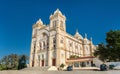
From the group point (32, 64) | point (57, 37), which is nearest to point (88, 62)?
point (57, 37)

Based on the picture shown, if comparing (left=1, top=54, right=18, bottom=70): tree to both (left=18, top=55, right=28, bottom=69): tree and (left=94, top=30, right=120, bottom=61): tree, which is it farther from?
(left=94, top=30, right=120, bottom=61): tree

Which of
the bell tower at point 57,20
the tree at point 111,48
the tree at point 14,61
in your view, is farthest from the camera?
the tree at point 14,61

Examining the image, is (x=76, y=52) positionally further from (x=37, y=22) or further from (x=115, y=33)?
(x=115, y=33)

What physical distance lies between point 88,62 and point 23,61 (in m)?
25.3

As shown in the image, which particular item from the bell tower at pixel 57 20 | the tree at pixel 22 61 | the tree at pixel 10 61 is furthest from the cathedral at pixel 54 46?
the tree at pixel 10 61

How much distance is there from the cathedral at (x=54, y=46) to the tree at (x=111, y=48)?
646 cm

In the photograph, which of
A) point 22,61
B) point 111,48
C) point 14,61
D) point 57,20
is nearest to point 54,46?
point 57,20

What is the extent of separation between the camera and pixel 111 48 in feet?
118

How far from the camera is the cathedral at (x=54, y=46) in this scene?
4797 centimetres

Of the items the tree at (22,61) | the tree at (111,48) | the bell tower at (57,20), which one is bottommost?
the tree at (22,61)

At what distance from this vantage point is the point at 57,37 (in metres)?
49.3

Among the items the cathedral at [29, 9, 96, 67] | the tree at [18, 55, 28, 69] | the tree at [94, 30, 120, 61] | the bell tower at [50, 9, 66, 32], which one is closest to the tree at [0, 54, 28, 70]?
the tree at [18, 55, 28, 69]

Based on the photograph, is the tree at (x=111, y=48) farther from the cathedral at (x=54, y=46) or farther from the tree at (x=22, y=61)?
the tree at (x=22, y=61)

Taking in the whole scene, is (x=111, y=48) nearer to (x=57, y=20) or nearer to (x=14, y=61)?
(x=57, y=20)
